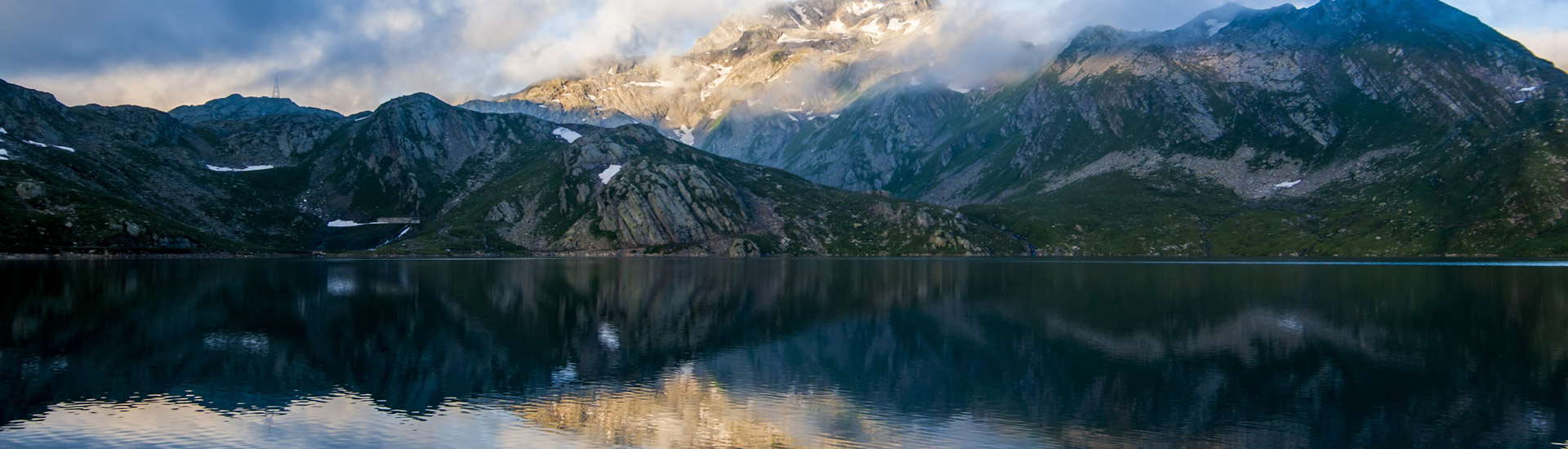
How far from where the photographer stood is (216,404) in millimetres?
39062

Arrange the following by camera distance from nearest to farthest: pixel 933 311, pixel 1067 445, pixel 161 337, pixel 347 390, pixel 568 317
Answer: pixel 1067 445, pixel 347 390, pixel 161 337, pixel 568 317, pixel 933 311

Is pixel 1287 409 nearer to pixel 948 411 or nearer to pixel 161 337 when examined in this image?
pixel 948 411

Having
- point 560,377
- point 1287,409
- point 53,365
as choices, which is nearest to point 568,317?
point 560,377

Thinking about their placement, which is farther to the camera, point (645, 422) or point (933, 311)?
point (933, 311)

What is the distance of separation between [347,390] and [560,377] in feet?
36.2

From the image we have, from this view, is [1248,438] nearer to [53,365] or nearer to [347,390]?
[347,390]

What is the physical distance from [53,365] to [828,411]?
4511 cm

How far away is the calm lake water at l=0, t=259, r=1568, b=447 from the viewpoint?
34531 mm

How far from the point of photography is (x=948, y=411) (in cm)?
3847

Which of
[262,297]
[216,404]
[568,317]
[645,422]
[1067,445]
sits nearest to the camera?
[1067,445]

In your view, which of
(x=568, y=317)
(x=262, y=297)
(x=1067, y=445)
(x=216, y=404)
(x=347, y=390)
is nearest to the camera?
(x=1067, y=445)

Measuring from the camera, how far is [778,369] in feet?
164

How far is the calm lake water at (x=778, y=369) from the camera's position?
3453 cm

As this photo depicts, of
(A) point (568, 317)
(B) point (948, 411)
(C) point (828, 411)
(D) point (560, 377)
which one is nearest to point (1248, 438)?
(B) point (948, 411)
